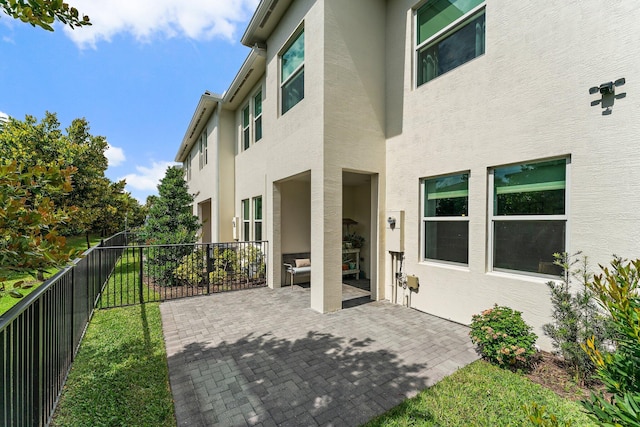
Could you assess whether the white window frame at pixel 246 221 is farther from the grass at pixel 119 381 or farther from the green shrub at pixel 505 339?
the green shrub at pixel 505 339

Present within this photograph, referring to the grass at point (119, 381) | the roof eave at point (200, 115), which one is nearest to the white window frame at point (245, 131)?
the roof eave at point (200, 115)

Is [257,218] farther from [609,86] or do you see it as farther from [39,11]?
[609,86]

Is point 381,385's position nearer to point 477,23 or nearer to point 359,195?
point 477,23

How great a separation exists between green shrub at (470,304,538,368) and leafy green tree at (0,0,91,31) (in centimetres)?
564

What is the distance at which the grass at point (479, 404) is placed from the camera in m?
2.79

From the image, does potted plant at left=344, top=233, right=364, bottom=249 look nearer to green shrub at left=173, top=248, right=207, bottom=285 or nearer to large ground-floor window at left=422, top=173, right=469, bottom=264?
large ground-floor window at left=422, top=173, right=469, bottom=264

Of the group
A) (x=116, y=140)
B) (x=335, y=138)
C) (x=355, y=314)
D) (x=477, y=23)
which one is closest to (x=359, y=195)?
(x=335, y=138)

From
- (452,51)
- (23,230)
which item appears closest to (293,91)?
(452,51)

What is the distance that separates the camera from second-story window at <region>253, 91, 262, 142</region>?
1035cm

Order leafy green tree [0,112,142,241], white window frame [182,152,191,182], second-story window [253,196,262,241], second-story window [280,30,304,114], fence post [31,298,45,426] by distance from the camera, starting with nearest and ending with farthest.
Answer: fence post [31,298,45,426] < second-story window [280,30,304,114] < leafy green tree [0,112,142,241] < second-story window [253,196,262,241] < white window frame [182,152,191,182]

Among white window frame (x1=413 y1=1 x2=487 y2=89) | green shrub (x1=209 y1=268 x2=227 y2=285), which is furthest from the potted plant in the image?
white window frame (x1=413 y1=1 x2=487 y2=89)

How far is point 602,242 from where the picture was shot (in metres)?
3.70

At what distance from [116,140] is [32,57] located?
15.7 meters

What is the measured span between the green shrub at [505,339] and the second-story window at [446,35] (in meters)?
4.63
